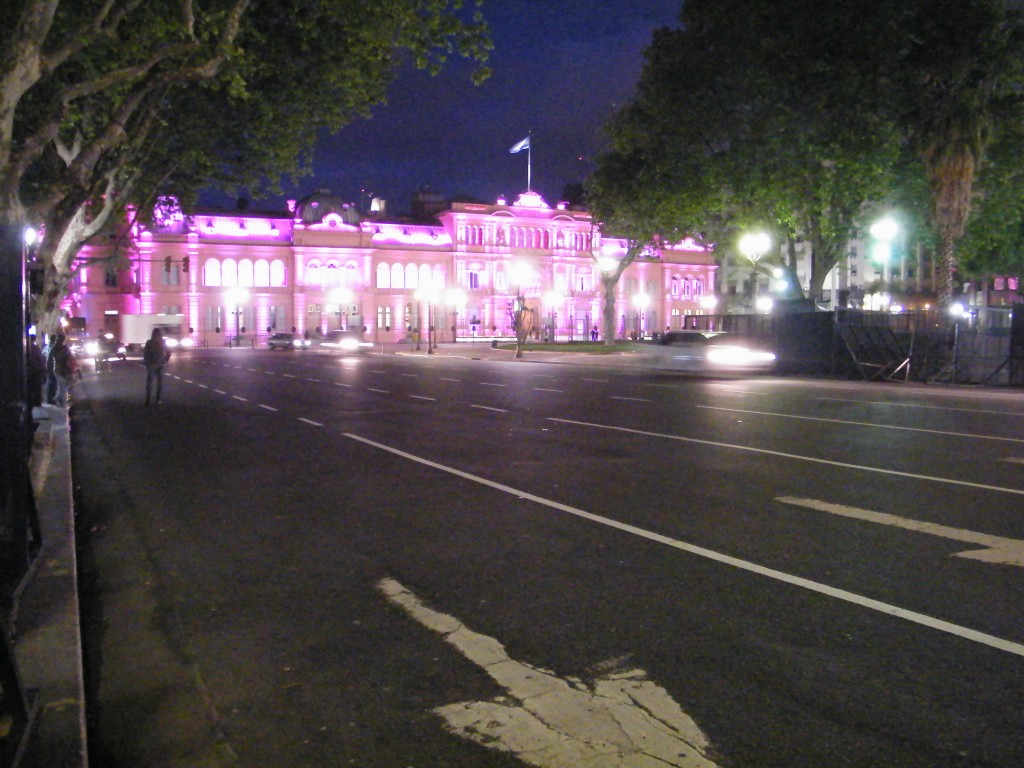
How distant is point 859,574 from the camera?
6.81 m

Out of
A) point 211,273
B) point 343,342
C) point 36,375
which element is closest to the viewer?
point 36,375

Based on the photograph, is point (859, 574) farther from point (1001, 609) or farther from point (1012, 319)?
point (1012, 319)

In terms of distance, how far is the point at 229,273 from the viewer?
3433 inches

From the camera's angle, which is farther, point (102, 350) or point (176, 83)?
point (102, 350)

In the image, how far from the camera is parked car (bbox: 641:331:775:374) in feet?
118

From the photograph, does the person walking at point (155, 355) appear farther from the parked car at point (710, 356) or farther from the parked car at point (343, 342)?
the parked car at point (343, 342)

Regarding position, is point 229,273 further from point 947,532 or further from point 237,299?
point 947,532

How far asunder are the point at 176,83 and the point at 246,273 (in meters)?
73.1

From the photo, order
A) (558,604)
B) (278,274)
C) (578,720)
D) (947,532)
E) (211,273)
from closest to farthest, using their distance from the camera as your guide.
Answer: (578,720), (558,604), (947,532), (211,273), (278,274)

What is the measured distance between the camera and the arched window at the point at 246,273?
288 ft

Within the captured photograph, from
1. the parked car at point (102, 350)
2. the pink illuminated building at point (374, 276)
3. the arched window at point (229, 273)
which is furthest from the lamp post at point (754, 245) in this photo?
the arched window at point (229, 273)

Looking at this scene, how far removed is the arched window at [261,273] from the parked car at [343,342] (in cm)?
1621

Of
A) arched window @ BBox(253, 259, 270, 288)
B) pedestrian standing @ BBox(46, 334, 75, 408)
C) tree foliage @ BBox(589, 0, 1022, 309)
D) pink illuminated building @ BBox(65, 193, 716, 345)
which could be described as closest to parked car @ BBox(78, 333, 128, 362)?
pink illuminated building @ BBox(65, 193, 716, 345)

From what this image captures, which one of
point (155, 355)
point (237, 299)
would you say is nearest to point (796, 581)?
point (155, 355)
